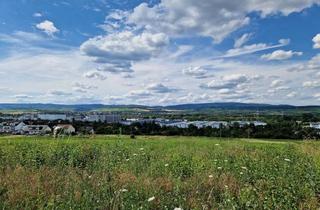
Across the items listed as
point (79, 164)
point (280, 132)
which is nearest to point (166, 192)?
point (79, 164)

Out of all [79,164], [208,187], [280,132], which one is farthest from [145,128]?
[208,187]

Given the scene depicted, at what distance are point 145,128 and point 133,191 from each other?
3584 cm

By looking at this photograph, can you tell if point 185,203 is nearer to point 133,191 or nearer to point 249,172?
point 133,191

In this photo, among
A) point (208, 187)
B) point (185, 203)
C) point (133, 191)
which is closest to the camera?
point (185, 203)

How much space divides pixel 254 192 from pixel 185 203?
3.81 feet

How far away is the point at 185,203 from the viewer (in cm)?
550

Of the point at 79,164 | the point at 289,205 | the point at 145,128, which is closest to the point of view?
the point at 289,205

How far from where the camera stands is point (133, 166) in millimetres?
8398

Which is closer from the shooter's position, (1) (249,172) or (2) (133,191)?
(2) (133,191)

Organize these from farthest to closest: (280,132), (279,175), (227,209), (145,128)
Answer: (145,128)
(280,132)
(279,175)
(227,209)

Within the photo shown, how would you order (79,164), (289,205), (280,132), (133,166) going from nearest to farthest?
(289,205) → (133,166) → (79,164) → (280,132)

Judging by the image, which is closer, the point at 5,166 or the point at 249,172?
the point at 249,172

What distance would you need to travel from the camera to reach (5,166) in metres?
8.40

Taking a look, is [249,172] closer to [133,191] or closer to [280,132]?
[133,191]
